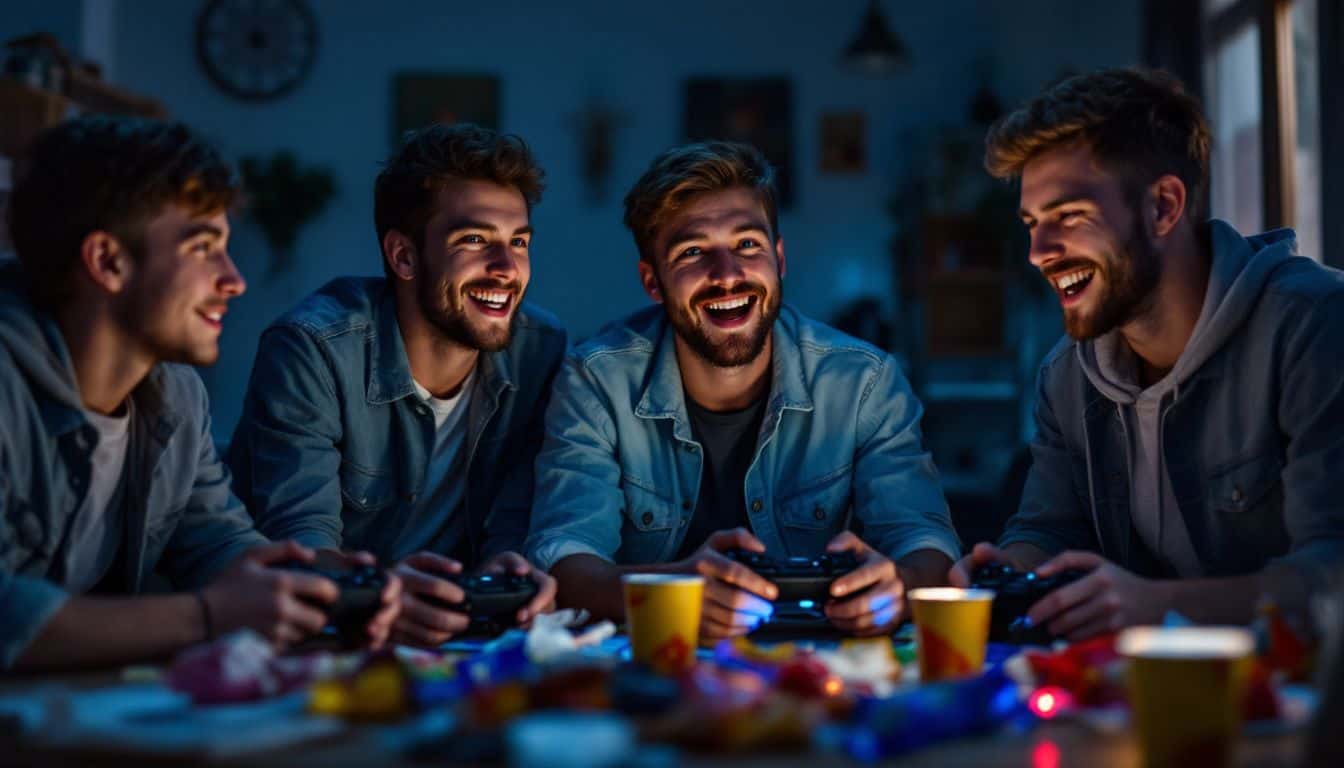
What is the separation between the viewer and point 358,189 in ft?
20.9

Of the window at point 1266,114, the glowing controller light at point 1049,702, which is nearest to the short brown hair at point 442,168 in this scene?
the glowing controller light at point 1049,702

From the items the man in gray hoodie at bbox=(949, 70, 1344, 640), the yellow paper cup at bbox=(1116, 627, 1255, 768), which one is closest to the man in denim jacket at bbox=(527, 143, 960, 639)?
the man in gray hoodie at bbox=(949, 70, 1344, 640)

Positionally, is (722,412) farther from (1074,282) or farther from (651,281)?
(1074,282)

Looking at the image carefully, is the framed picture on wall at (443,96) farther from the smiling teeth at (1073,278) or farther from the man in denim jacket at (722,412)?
the smiling teeth at (1073,278)

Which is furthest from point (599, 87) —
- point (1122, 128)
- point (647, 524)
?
point (1122, 128)

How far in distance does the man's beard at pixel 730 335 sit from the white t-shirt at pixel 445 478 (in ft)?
1.59

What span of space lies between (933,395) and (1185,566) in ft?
13.3

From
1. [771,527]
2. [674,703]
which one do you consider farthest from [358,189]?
[674,703]

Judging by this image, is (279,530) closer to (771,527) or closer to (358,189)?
(771,527)

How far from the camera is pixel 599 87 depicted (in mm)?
6340

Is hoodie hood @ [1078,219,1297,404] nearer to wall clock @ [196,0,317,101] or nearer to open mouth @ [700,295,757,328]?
open mouth @ [700,295,757,328]

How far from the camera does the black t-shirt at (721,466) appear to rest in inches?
89.7

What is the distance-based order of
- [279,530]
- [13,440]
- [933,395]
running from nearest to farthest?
[13,440], [279,530], [933,395]

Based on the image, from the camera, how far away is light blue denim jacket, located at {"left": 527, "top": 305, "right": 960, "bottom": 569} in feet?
7.13
